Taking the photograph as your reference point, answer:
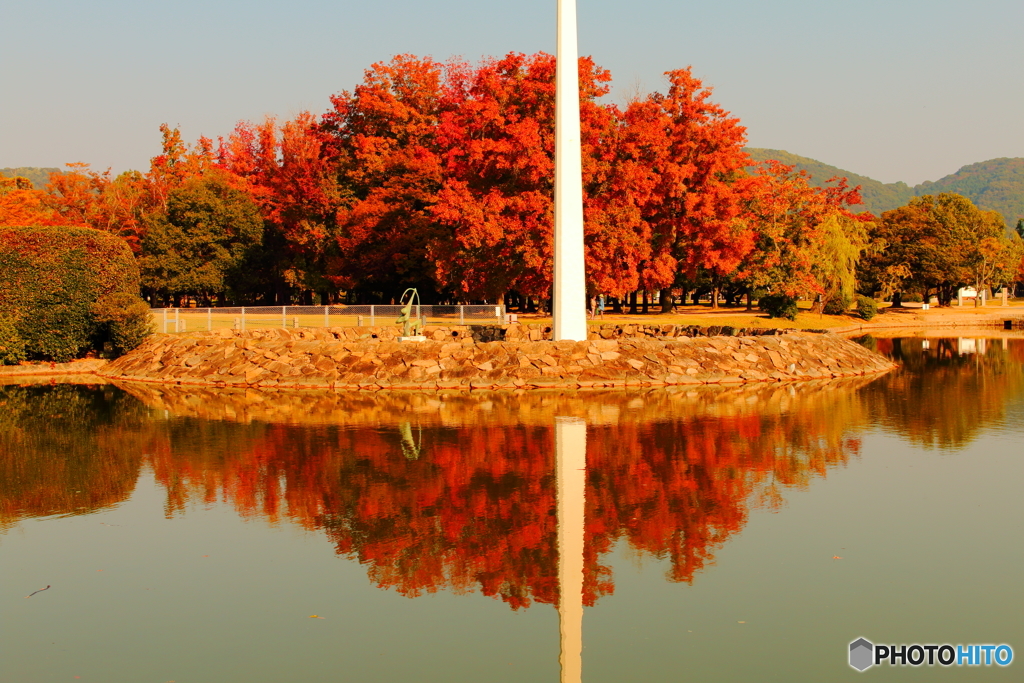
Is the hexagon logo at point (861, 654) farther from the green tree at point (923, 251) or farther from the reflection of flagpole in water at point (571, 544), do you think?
the green tree at point (923, 251)

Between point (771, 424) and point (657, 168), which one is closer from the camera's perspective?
point (771, 424)

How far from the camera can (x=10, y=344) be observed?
29750 millimetres

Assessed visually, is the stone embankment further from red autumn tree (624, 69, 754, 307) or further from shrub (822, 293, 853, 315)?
shrub (822, 293, 853, 315)

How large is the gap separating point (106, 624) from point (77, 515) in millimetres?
4171

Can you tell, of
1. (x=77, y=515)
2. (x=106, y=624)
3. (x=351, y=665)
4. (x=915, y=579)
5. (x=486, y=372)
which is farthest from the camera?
(x=486, y=372)

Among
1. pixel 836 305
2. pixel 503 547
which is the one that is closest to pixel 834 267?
pixel 836 305

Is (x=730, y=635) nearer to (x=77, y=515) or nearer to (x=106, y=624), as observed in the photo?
(x=106, y=624)

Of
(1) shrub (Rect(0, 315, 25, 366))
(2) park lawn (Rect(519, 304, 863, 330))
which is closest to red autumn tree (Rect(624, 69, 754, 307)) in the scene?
(2) park lawn (Rect(519, 304, 863, 330))

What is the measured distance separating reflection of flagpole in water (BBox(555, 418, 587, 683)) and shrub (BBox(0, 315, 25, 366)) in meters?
21.8

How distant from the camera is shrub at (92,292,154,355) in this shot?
3028 cm

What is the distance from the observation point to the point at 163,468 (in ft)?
46.6

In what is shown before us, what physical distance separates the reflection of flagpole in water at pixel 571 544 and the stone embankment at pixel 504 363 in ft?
26.3

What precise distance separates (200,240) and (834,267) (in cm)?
3909

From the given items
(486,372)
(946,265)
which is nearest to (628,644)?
(486,372)
